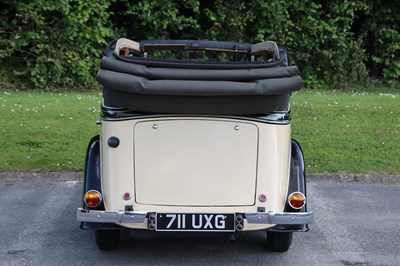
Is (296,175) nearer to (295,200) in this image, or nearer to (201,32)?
(295,200)

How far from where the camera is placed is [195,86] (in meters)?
5.26

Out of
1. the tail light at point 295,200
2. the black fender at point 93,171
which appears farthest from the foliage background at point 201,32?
the tail light at point 295,200

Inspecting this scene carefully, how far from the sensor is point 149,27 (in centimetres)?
1562

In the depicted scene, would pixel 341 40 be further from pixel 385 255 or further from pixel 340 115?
pixel 385 255

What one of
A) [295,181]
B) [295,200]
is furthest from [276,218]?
[295,181]

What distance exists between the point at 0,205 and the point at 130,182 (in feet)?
8.39

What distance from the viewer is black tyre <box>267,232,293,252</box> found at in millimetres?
5824

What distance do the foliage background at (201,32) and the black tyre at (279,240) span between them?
31.7 feet

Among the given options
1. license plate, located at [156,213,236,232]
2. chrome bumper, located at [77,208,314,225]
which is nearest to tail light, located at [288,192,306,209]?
chrome bumper, located at [77,208,314,225]

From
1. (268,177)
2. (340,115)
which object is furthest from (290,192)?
(340,115)

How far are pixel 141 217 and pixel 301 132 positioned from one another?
5498 millimetres

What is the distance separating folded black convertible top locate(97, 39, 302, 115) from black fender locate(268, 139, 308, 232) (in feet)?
1.67

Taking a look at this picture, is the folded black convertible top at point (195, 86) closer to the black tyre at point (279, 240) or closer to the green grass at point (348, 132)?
the black tyre at point (279, 240)

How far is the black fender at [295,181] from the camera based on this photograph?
550 centimetres
